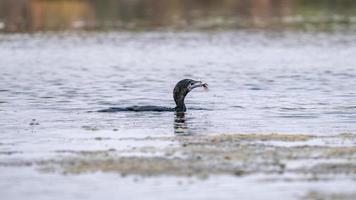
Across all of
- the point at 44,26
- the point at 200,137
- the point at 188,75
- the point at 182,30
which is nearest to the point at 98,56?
the point at 188,75

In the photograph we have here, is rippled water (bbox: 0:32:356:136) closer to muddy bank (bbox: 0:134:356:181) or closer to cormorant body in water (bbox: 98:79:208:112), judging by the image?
cormorant body in water (bbox: 98:79:208:112)

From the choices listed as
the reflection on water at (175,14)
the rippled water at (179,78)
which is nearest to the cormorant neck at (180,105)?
the rippled water at (179,78)

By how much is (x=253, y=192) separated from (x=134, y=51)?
1539 inches

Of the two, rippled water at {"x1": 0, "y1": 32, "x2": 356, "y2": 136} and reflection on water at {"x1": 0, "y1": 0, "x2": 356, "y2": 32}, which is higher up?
reflection on water at {"x1": 0, "y1": 0, "x2": 356, "y2": 32}

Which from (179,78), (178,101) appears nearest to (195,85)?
(178,101)

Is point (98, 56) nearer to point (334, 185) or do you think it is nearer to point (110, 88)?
point (110, 88)

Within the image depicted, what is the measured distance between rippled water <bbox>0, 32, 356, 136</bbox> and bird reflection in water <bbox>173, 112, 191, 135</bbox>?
0.56ft

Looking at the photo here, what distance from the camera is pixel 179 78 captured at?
44.3 metres

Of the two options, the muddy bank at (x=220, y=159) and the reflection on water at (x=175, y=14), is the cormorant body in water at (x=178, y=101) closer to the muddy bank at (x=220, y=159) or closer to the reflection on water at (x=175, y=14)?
the muddy bank at (x=220, y=159)

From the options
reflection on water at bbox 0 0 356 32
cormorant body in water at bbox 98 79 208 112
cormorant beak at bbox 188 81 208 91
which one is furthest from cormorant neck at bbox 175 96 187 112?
reflection on water at bbox 0 0 356 32

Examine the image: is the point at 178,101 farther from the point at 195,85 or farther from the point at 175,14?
the point at 175,14

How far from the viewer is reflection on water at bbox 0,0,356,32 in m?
72.0

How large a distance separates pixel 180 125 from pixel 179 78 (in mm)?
17103

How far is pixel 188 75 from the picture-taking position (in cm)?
4584
